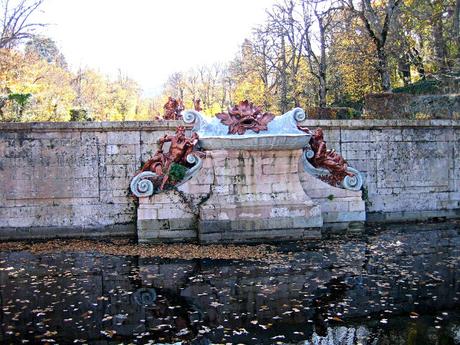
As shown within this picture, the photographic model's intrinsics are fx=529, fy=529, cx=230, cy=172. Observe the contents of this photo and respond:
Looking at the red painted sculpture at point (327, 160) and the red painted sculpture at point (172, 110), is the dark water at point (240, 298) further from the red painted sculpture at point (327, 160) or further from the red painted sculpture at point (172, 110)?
the red painted sculpture at point (172, 110)

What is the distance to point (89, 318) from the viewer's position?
5262 mm

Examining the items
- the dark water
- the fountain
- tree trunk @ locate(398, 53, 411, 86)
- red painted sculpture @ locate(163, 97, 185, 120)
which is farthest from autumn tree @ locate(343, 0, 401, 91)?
the dark water

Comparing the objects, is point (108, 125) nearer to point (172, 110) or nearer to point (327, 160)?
point (172, 110)

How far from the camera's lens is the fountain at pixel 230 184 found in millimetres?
9141

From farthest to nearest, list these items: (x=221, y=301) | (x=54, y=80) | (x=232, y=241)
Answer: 1. (x=54, y=80)
2. (x=232, y=241)
3. (x=221, y=301)

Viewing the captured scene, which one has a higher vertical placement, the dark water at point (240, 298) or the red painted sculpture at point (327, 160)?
the red painted sculpture at point (327, 160)

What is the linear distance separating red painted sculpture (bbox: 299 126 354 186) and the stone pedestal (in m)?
0.65

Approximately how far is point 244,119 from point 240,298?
410cm

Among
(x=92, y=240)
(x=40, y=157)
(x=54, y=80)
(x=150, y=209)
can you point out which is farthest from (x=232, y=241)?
(x=54, y=80)

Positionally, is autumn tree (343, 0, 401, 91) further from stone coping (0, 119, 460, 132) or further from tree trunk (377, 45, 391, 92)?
stone coping (0, 119, 460, 132)

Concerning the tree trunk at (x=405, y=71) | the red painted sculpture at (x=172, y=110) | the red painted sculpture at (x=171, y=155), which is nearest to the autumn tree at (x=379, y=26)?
the tree trunk at (x=405, y=71)

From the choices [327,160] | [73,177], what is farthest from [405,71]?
[73,177]

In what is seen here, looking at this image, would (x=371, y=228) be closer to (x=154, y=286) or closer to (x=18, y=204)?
(x=154, y=286)

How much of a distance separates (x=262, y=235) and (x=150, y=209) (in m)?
2.00
